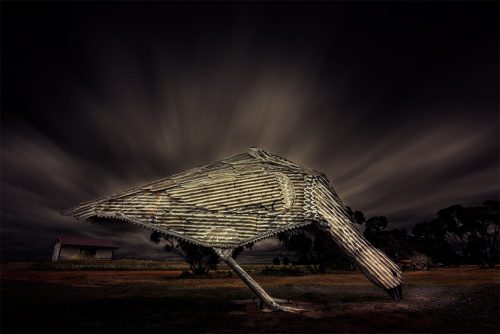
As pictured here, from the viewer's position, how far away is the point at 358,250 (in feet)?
39.2

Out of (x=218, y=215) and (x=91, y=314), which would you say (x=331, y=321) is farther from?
(x=91, y=314)

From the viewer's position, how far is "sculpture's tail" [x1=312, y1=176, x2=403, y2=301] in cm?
1153

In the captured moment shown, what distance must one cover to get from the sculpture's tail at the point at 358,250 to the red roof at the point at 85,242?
196ft

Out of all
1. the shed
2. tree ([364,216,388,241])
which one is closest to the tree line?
tree ([364,216,388,241])

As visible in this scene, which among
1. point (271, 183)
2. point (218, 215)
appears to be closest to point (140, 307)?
point (218, 215)

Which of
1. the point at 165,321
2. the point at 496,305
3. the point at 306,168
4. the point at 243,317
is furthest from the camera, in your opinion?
the point at 306,168

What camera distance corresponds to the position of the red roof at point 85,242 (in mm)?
57312

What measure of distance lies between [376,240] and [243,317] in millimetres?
52485

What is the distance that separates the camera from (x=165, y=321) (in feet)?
30.7

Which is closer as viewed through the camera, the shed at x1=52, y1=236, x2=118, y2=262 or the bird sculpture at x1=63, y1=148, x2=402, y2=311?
the bird sculpture at x1=63, y1=148, x2=402, y2=311

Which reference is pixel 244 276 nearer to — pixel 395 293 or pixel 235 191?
pixel 235 191

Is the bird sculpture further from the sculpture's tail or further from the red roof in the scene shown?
the red roof

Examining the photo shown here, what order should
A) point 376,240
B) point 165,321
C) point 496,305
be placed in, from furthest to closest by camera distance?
point 376,240
point 496,305
point 165,321

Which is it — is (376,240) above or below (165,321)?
above
